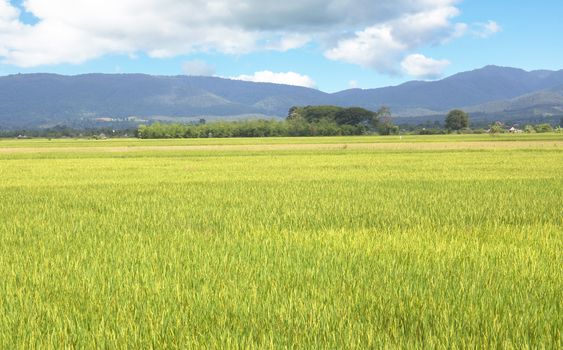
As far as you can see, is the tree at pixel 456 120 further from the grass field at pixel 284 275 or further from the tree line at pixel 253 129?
the grass field at pixel 284 275

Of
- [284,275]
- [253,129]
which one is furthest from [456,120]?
[284,275]

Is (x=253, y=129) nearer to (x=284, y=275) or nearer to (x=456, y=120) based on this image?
(x=456, y=120)

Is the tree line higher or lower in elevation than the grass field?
higher

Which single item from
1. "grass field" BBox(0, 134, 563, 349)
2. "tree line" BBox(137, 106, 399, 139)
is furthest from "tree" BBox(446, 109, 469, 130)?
"grass field" BBox(0, 134, 563, 349)

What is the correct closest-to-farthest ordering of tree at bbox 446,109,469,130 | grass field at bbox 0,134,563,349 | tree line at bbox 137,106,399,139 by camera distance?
grass field at bbox 0,134,563,349
tree line at bbox 137,106,399,139
tree at bbox 446,109,469,130

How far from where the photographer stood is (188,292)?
16.6 feet

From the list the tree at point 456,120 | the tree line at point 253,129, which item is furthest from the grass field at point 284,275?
the tree at point 456,120

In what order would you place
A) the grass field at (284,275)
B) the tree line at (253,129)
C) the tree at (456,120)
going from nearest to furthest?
1. the grass field at (284,275)
2. the tree line at (253,129)
3. the tree at (456,120)

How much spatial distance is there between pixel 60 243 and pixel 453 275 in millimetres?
5396

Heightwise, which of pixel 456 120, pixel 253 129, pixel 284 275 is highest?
pixel 456 120

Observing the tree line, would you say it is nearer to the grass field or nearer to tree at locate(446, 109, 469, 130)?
tree at locate(446, 109, 469, 130)

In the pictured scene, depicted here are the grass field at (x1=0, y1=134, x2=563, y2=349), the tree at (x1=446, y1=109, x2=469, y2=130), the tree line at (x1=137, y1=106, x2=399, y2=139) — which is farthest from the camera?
the tree at (x1=446, y1=109, x2=469, y2=130)

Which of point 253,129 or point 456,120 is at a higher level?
point 456,120

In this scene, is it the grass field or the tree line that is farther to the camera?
the tree line
